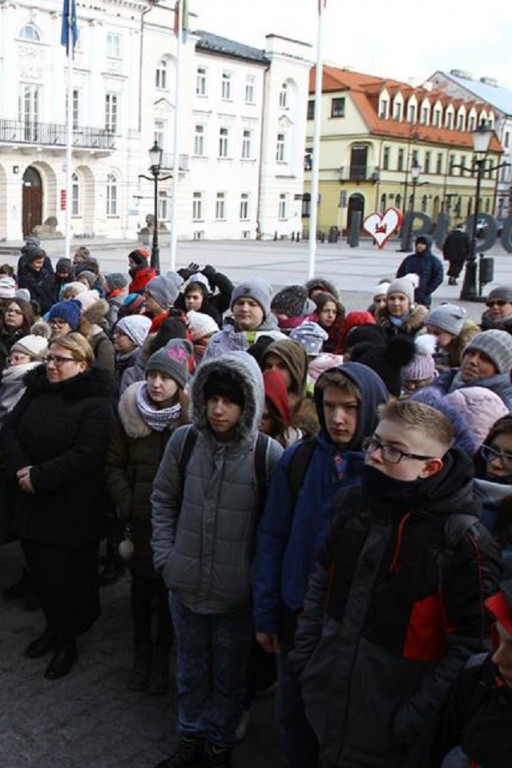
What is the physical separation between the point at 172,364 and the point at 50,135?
137 feet

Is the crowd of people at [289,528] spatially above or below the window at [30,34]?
below

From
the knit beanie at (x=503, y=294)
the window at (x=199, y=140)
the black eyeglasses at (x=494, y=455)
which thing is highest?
the window at (x=199, y=140)

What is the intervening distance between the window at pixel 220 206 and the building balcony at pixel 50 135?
9.71 m

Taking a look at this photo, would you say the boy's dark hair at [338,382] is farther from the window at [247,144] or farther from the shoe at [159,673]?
the window at [247,144]

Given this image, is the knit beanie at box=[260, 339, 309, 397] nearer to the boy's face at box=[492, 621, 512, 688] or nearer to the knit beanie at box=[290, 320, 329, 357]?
the knit beanie at box=[290, 320, 329, 357]

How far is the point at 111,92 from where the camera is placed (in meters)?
44.5

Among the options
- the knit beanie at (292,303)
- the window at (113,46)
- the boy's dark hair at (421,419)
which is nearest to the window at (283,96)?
the window at (113,46)

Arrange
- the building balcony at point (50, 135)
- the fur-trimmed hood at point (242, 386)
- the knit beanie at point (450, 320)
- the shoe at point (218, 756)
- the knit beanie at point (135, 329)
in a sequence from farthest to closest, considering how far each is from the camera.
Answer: the building balcony at point (50, 135), the knit beanie at point (135, 329), the knit beanie at point (450, 320), the shoe at point (218, 756), the fur-trimmed hood at point (242, 386)

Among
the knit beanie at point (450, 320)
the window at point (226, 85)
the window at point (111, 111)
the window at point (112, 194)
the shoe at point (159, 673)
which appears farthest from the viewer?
the window at point (226, 85)

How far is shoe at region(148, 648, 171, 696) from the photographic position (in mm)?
3924

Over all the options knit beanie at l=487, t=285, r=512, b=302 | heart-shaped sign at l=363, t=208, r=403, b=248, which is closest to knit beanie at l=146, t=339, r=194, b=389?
knit beanie at l=487, t=285, r=512, b=302

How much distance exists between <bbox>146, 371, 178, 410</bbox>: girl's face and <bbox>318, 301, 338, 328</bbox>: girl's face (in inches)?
120

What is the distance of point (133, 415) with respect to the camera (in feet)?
12.7

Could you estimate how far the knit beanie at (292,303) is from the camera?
630 centimetres
